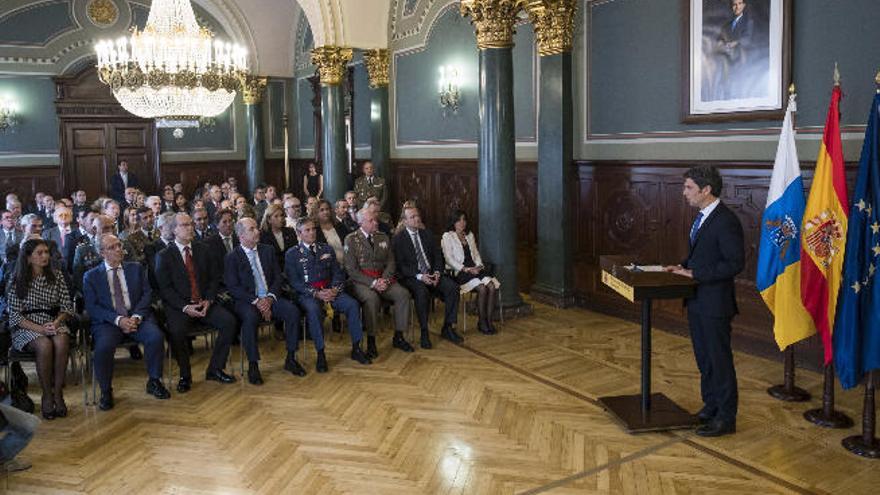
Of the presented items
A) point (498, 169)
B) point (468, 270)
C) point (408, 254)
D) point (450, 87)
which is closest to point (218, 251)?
point (408, 254)

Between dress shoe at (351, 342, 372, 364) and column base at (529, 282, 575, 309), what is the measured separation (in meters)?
2.76

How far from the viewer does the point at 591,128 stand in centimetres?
795

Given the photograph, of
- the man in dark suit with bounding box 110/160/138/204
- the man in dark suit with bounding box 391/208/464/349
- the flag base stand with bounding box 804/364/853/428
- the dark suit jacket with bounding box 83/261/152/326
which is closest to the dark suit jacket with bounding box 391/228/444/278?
the man in dark suit with bounding box 391/208/464/349

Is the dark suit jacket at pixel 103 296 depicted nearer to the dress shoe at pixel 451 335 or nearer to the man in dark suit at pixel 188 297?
the man in dark suit at pixel 188 297

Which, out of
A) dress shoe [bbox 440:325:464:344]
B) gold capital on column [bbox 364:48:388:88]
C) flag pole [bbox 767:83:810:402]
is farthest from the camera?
gold capital on column [bbox 364:48:388:88]

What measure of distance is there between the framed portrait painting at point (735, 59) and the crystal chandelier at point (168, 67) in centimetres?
462

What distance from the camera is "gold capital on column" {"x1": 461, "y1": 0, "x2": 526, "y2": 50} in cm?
734

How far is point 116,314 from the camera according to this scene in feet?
17.5

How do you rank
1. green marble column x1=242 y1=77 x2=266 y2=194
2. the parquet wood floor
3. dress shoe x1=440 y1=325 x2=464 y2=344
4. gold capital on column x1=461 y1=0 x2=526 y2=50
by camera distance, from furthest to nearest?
green marble column x1=242 y1=77 x2=266 y2=194 < gold capital on column x1=461 y1=0 x2=526 y2=50 < dress shoe x1=440 y1=325 x2=464 y2=344 < the parquet wood floor

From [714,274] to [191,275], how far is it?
3879 mm

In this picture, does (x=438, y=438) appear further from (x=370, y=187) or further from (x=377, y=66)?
(x=377, y=66)

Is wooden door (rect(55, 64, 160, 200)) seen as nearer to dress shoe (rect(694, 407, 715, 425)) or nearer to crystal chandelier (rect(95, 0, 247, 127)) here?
crystal chandelier (rect(95, 0, 247, 127))

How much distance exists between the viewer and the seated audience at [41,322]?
504 centimetres

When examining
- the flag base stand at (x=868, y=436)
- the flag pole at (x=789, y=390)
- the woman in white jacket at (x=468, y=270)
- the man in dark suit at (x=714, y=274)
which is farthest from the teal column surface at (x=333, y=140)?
the flag base stand at (x=868, y=436)
